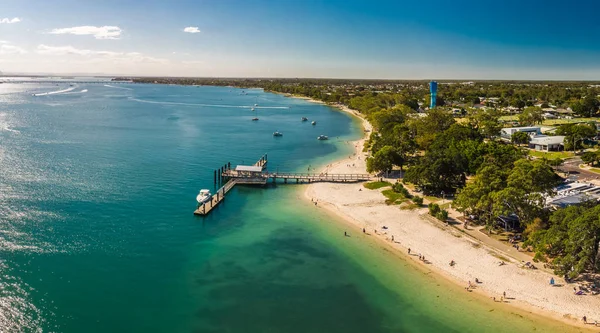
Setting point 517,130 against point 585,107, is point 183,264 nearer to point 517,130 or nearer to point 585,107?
point 517,130

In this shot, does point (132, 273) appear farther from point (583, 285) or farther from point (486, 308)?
point (583, 285)

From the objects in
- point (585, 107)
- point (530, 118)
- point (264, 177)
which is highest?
point (585, 107)

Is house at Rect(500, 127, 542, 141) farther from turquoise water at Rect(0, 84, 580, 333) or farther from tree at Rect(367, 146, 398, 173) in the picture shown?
turquoise water at Rect(0, 84, 580, 333)

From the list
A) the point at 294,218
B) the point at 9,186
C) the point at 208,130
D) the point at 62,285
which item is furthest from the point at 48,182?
the point at 208,130

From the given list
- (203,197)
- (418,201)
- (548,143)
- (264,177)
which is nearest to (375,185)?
(418,201)

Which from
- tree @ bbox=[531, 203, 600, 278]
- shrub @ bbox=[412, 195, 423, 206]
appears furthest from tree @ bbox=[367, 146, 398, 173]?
tree @ bbox=[531, 203, 600, 278]

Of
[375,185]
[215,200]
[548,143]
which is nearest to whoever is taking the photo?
[215,200]
